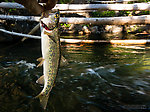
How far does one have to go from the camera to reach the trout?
1.79m

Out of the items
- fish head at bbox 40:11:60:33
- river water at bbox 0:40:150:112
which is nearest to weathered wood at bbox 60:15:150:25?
river water at bbox 0:40:150:112

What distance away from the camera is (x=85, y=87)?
3.34 meters

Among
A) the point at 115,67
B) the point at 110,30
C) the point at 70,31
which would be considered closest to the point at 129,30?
the point at 110,30

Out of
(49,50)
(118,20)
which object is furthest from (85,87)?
(118,20)

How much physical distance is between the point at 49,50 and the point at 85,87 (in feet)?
5.90

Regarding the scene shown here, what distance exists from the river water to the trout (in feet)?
2.77

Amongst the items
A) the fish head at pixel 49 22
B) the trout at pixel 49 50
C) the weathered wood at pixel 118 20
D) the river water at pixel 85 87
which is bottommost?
the river water at pixel 85 87

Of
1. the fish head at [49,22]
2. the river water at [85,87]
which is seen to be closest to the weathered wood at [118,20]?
the river water at [85,87]

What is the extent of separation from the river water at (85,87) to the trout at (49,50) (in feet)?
2.77

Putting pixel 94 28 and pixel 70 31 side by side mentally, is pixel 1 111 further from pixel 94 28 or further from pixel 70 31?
pixel 94 28

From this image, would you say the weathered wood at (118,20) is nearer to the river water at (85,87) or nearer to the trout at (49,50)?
the river water at (85,87)

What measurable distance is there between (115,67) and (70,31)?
1054 centimetres

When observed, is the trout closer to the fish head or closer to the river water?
the fish head

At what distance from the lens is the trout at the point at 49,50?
1789 mm
